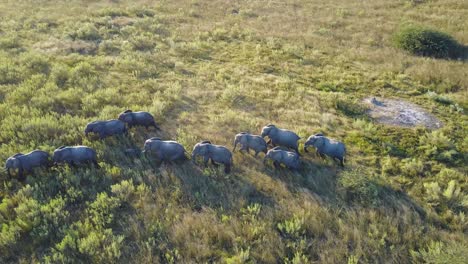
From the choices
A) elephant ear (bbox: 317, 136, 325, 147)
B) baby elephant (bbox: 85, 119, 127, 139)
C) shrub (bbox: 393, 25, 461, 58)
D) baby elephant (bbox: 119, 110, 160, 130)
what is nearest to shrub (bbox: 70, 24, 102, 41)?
baby elephant (bbox: 119, 110, 160, 130)

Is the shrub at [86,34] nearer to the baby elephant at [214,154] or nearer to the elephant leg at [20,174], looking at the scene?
the elephant leg at [20,174]

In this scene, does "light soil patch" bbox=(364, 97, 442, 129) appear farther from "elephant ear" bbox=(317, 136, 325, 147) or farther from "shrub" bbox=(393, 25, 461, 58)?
"shrub" bbox=(393, 25, 461, 58)

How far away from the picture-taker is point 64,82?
16.8 metres

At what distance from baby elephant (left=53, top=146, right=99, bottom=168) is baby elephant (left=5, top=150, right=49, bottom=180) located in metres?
0.34

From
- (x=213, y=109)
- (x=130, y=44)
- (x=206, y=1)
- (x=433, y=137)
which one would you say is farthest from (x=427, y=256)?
(x=206, y=1)

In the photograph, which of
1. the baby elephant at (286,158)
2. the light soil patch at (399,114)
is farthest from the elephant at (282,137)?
→ the light soil patch at (399,114)

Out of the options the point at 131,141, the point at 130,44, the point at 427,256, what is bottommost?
the point at 427,256

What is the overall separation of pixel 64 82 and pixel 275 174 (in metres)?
11.2

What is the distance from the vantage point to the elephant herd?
10047mm

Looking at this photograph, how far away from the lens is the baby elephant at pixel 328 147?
11273 millimetres

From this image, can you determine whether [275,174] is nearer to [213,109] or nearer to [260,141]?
[260,141]

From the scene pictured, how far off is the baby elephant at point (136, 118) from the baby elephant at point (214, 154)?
267cm

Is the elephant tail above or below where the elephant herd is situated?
below

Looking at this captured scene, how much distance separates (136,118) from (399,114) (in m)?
10.3
